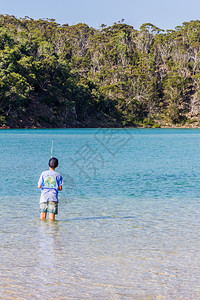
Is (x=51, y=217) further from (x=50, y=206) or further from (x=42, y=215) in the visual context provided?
(x=50, y=206)

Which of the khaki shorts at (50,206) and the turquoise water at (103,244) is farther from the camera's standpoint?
Answer: the khaki shorts at (50,206)

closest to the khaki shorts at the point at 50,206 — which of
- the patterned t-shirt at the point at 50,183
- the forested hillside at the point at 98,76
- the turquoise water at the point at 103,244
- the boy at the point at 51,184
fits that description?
the boy at the point at 51,184

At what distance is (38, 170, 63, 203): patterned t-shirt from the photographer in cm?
1112

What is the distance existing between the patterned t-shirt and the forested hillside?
→ 86526 mm

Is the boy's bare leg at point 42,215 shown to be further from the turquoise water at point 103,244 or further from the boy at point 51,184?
the boy at point 51,184

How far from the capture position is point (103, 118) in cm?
13150

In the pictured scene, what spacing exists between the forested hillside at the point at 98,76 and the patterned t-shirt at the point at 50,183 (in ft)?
284

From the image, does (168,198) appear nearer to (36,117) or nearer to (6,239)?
(6,239)

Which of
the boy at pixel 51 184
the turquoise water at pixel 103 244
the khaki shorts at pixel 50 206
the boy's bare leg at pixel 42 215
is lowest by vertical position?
the turquoise water at pixel 103 244

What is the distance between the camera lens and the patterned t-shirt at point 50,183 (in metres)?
11.1

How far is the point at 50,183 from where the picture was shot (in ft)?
36.6

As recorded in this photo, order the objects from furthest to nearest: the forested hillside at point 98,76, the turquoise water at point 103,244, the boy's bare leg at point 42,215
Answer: the forested hillside at point 98,76 → the boy's bare leg at point 42,215 → the turquoise water at point 103,244

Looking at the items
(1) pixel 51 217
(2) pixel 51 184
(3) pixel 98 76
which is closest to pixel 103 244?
(2) pixel 51 184

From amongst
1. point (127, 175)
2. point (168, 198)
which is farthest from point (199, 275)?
point (127, 175)
